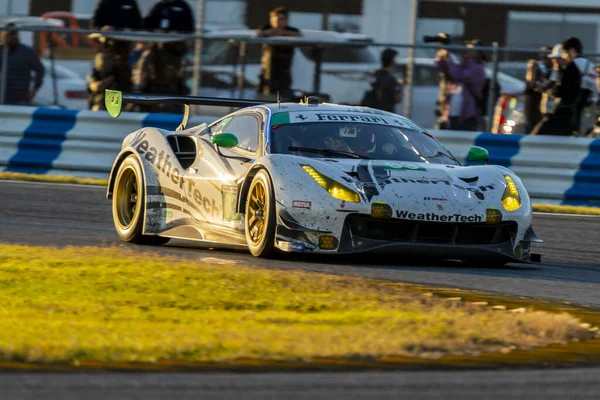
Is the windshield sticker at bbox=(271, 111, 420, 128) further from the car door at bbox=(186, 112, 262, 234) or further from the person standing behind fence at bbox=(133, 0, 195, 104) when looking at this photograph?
the person standing behind fence at bbox=(133, 0, 195, 104)

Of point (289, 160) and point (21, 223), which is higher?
point (289, 160)

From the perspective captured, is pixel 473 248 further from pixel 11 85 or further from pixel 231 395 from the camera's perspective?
pixel 11 85

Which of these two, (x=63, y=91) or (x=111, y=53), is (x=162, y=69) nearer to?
(x=111, y=53)

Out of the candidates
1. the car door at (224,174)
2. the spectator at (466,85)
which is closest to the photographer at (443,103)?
the spectator at (466,85)

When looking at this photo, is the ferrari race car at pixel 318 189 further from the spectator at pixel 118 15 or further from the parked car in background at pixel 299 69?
the spectator at pixel 118 15

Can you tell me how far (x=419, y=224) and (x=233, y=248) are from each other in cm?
176

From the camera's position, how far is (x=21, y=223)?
34.4 feet

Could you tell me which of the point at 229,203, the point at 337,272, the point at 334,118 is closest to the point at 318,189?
the point at 337,272

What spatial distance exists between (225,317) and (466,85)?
29.7 ft

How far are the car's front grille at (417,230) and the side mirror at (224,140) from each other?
122cm

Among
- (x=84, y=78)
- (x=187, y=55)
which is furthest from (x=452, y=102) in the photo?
(x=84, y=78)

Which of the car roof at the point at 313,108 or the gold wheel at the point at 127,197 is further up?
the car roof at the point at 313,108

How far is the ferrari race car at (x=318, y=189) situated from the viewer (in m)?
8.38

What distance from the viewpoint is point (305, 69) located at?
15070 millimetres
